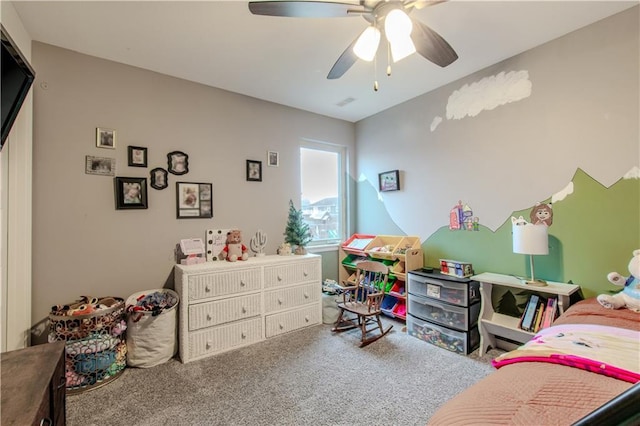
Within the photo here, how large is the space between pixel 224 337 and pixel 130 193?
160 centimetres

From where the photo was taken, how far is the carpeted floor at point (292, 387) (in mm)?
1794

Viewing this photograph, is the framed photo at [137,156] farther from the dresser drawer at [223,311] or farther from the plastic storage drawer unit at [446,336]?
the plastic storage drawer unit at [446,336]

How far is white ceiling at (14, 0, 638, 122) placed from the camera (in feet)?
6.50

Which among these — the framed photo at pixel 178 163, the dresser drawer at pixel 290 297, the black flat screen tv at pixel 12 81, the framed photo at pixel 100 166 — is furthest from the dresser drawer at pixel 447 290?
the black flat screen tv at pixel 12 81

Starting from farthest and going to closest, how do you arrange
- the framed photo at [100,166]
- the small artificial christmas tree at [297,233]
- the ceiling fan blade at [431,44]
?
the small artificial christmas tree at [297,233] → the framed photo at [100,166] → the ceiling fan blade at [431,44]

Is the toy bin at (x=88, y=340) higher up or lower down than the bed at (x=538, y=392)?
lower down

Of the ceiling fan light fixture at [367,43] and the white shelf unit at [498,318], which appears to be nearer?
the ceiling fan light fixture at [367,43]

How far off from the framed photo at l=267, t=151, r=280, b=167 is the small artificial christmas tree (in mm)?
642

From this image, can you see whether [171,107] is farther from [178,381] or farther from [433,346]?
[433,346]

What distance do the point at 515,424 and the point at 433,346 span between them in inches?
77.8

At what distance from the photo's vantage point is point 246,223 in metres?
3.35

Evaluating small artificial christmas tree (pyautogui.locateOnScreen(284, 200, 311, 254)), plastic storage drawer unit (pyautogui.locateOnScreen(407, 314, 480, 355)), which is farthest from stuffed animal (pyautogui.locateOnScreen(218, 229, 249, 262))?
plastic storage drawer unit (pyautogui.locateOnScreen(407, 314, 480, 355))

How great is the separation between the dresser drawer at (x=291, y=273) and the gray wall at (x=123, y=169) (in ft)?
1.66

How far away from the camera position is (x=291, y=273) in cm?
314
